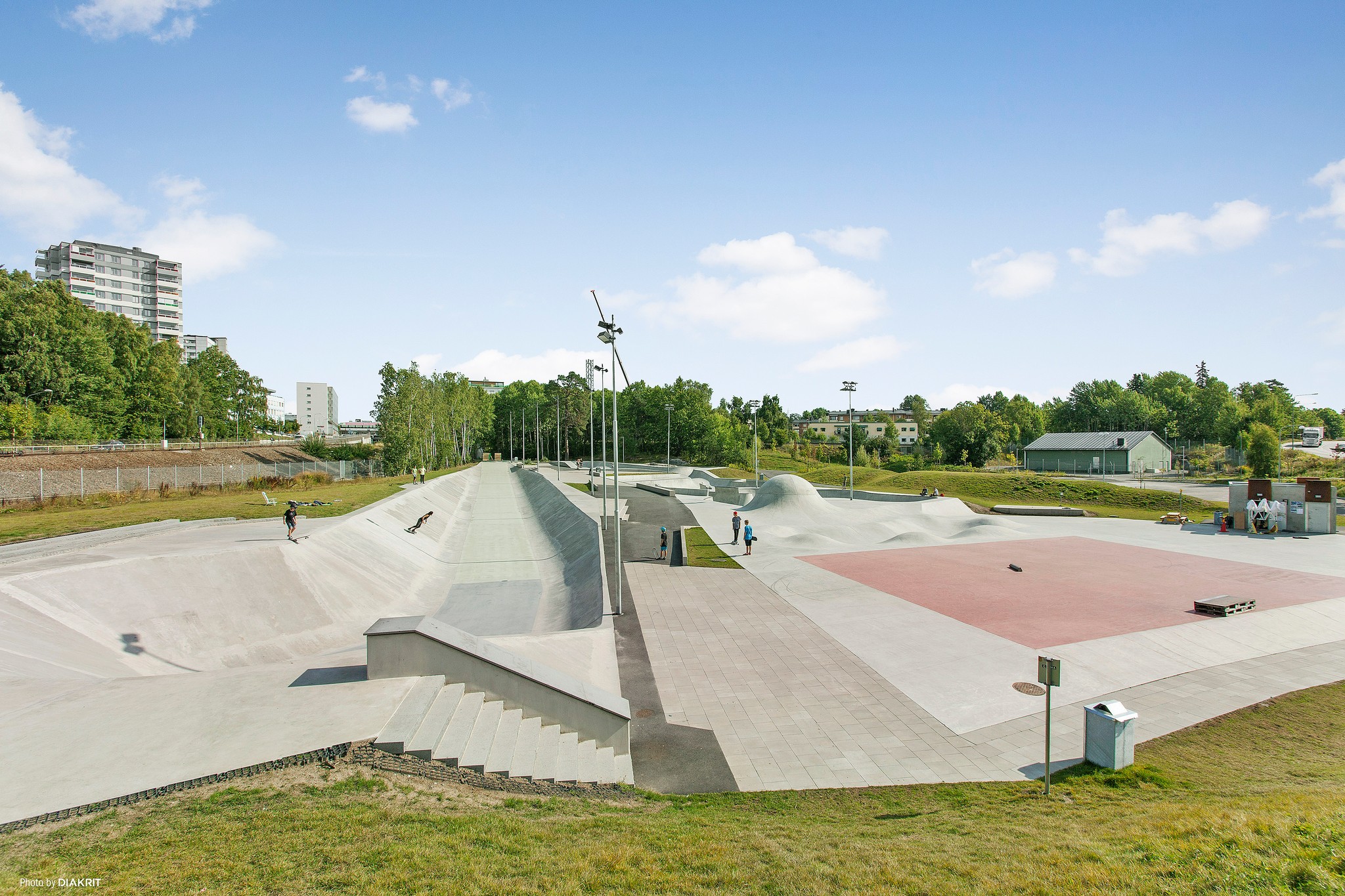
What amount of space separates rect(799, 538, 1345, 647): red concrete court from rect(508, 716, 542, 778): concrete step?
38.2ft

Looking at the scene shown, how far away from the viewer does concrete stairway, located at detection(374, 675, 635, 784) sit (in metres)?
7.41

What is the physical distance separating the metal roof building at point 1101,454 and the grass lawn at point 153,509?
7480 centimetres

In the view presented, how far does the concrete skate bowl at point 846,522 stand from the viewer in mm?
28484

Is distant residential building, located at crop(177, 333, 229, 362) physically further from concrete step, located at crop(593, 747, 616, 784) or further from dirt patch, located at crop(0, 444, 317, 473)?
concrete step, located at crop(593, 747, 616, 784)

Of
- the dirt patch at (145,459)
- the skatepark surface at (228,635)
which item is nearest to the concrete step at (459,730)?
the skatepark surface at (228,635)

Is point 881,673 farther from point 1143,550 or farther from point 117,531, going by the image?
point 117,531

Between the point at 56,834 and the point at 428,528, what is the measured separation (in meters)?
28.1

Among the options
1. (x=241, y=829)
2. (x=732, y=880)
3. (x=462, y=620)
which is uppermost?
(x=241, y=829)

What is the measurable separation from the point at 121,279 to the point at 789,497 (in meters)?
129

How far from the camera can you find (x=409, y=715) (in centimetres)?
787

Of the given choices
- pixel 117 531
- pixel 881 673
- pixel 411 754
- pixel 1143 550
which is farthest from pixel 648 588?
pixel 1143 550

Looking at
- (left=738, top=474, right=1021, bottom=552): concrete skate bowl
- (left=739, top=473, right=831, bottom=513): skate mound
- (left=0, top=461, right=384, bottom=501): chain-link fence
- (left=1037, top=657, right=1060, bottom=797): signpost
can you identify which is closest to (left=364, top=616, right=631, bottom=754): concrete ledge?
(left=1037, top=657, right=1060, bottom=797): signpost

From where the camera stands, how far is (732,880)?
211 inches

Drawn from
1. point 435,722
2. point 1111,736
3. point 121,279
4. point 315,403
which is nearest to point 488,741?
point 435,722
